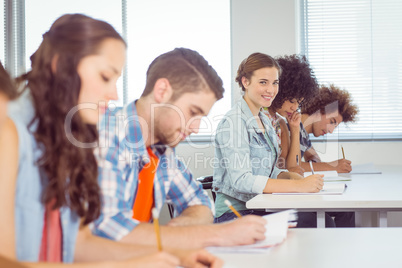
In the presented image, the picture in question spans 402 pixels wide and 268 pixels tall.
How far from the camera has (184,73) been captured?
4.71ft

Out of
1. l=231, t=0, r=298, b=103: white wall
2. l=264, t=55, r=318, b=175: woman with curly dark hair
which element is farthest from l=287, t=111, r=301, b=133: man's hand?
l=231, t=0, r=298, b=103: white wall

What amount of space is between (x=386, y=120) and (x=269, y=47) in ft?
4.06

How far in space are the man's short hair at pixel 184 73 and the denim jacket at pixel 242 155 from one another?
0.84 meters

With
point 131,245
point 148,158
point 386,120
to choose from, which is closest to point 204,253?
point 131,245

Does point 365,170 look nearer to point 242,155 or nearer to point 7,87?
point 242,155

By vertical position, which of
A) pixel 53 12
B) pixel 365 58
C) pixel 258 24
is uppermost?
pixel 53 12

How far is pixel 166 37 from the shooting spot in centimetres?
431

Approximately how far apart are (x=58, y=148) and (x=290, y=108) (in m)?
2.57

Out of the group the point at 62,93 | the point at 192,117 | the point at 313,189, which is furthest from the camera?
the point at 313,189

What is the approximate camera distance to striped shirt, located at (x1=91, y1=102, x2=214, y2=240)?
4.13 feet

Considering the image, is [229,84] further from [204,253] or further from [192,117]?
[204,253]

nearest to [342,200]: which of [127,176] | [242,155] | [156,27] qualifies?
[242,155]

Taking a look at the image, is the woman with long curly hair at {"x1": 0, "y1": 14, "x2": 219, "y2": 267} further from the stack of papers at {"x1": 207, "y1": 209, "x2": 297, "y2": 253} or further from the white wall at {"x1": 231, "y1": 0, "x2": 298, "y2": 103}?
the white wall at {"x1": 231, "y1": 0, "x2": 298, "y2": 103}

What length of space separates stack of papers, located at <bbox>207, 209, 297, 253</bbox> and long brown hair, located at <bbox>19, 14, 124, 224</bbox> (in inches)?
16.9
